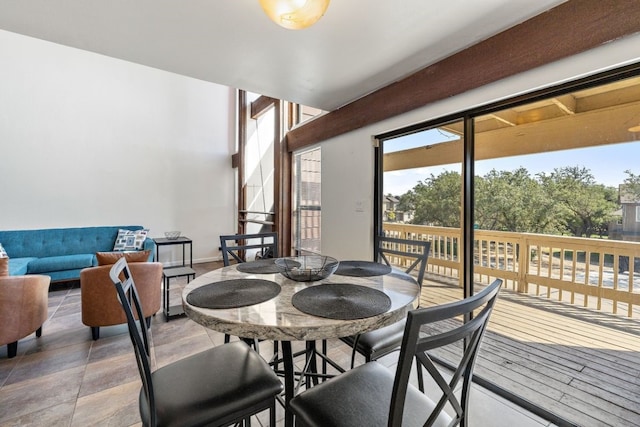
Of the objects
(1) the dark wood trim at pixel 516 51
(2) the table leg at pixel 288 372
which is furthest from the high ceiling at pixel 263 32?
(2) the table leg at pixel 288 372

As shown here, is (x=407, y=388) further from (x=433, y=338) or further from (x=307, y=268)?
(x=307, y=268)

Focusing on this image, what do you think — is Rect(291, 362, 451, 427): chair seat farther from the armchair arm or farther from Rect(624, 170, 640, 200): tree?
the armchair arm

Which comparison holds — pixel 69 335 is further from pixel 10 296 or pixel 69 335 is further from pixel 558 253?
pixel 558 253

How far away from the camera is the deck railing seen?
1510 millimetres

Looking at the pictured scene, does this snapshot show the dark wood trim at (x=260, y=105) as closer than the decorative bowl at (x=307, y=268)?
No

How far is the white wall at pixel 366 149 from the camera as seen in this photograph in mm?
1369

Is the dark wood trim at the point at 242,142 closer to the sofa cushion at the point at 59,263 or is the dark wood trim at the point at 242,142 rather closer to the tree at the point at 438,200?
the sofa cushion at the point at 59,263

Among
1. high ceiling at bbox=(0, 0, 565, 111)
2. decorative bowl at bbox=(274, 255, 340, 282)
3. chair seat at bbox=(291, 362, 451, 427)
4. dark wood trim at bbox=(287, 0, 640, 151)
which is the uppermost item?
high ceiling at bbox=(0, 0, 565, 111)

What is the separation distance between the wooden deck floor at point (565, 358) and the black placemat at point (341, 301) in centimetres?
137

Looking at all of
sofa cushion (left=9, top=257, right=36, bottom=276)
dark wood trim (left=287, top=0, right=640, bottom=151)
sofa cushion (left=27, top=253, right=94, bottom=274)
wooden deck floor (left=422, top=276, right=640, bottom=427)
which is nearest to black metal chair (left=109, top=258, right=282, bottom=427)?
wooden deck floor (left=422, top=276, right=640, bottom=427)

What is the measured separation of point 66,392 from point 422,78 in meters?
3.42

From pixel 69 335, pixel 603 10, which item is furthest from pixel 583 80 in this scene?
pixel 69 335

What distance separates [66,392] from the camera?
5.81ft

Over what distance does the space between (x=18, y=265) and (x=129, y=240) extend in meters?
1.22
